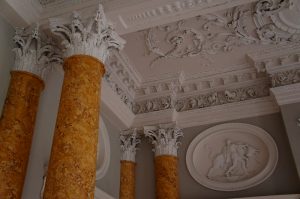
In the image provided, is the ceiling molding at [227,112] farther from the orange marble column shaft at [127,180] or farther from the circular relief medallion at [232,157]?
the orange marble column shaft at [127,180]

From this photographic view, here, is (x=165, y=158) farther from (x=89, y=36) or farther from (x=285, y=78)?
(x=89, y=36)

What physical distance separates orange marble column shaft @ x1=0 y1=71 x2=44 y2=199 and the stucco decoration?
267 centimetres

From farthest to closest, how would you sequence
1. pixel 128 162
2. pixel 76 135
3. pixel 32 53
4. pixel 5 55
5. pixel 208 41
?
pixel 128 162 → pixel 208 41 → pixel 32 53 → pixel 5 55 → pixel 76 135

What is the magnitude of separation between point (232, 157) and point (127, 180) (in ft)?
7.79

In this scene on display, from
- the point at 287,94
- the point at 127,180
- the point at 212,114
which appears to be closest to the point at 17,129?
the point at 127,180

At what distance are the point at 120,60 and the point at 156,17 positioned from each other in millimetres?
1959

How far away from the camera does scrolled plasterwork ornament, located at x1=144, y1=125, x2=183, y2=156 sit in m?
7.52

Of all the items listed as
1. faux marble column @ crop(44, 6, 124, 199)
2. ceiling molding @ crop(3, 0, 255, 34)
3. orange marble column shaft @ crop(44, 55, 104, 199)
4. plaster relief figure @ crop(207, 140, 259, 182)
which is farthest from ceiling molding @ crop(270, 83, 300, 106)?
orange marble column shaft @ crop(44, 55, 104, 199)

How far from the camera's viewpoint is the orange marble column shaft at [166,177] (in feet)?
23.0

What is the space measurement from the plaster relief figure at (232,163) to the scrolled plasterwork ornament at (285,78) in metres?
1.49

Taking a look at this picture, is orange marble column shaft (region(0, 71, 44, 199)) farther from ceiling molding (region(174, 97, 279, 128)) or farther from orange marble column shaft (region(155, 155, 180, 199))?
ceiling molding (region(174, 97, 279, 128))

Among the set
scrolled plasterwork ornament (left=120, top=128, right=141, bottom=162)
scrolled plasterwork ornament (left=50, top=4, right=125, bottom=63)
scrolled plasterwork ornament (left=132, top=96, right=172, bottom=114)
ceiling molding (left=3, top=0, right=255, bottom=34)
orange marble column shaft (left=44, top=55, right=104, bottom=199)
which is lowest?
orange marble column shaft (left=44, top=55, right=104, bottom=199)

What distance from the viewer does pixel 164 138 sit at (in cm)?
757

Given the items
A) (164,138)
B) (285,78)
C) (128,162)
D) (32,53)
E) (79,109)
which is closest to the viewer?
(79,109)
